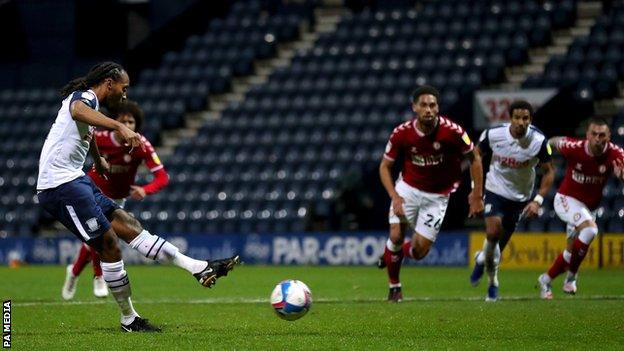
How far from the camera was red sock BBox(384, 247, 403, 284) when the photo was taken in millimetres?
13844

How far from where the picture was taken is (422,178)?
1389 cm

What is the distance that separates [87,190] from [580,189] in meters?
7.16

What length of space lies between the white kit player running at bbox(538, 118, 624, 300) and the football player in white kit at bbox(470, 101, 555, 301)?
0.54 metres

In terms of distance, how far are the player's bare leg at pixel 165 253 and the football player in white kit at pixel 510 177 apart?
4982mm

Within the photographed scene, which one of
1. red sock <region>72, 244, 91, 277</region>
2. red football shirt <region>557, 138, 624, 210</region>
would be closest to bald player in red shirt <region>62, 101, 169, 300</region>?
red sock <region>72, 244, 91, 277</region>

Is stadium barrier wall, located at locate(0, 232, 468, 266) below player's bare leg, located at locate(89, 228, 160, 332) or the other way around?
below

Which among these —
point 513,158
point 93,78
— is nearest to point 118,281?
point 93,78

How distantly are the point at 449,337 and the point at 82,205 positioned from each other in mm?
3174

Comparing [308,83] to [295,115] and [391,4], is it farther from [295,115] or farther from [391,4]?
[391,4]

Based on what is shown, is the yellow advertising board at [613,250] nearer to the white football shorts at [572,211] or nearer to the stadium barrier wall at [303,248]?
the stadium barrier wall at [303,248]

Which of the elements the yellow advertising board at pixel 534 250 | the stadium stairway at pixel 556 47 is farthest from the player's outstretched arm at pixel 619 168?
the stadium stairway at pixel 556 47

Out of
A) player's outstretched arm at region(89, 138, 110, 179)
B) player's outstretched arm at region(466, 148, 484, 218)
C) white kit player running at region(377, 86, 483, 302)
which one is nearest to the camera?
player's outstretched arm at region(89, 138, 110, 179)

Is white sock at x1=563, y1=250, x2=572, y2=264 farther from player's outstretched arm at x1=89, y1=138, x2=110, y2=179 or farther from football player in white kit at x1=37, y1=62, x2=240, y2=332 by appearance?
player's outstretched arm at x1=89, y1=138, x2=110, y2=179

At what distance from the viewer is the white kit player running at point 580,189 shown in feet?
47.0
